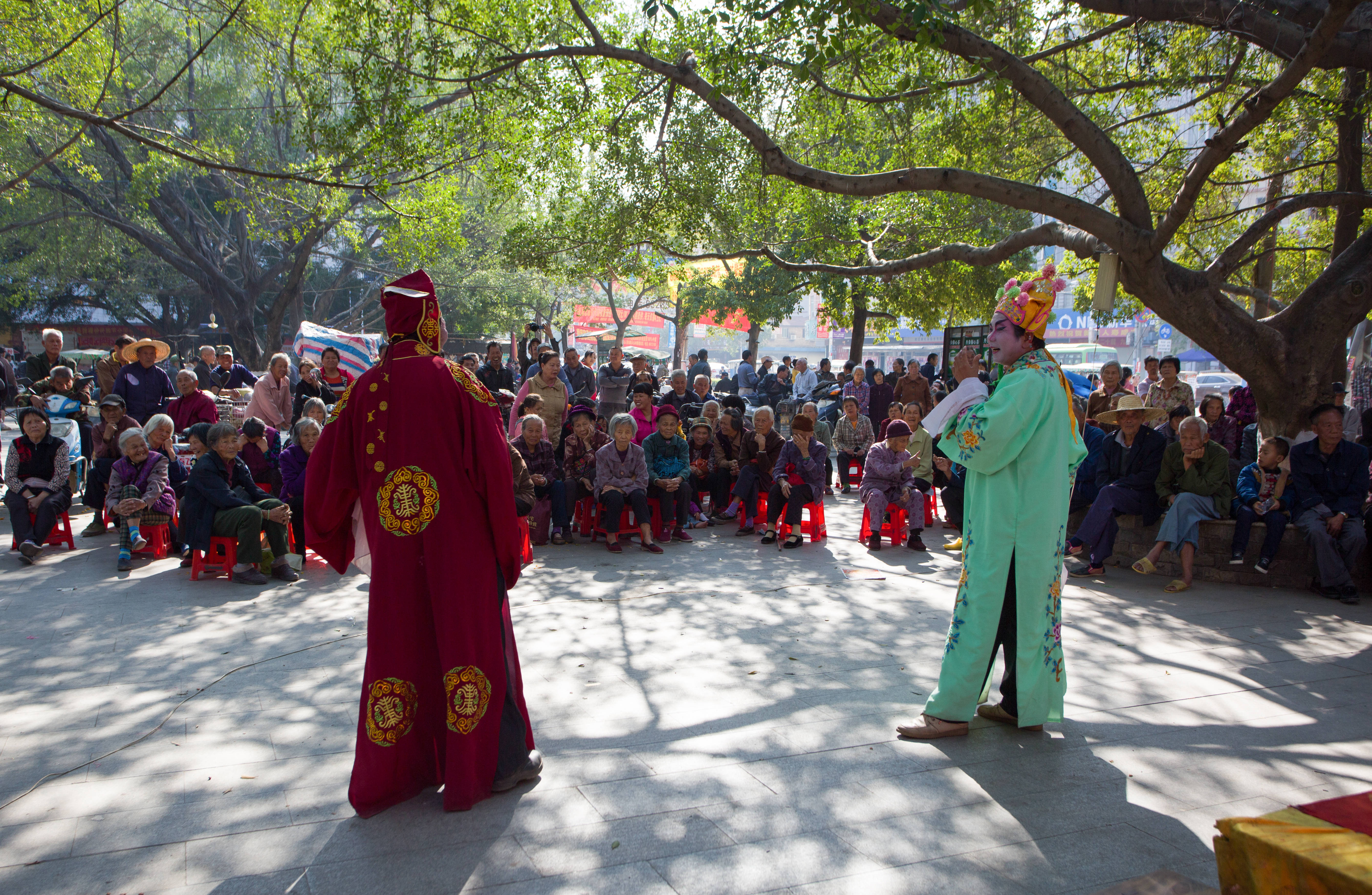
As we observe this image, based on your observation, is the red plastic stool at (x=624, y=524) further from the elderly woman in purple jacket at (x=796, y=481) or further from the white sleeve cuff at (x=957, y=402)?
the white sleeve cuff at (x=957, y=402)

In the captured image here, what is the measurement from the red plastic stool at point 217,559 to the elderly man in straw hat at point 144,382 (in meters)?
3.10

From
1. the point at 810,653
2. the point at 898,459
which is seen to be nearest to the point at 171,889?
the point at 810,653

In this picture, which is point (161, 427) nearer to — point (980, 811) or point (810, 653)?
point (810, 653)

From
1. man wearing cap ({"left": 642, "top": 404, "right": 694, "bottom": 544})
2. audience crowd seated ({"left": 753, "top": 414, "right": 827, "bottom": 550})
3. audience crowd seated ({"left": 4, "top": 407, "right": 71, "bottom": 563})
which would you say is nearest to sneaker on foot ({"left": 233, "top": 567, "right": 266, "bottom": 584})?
audience crowd seated ({"left": 4, "top": 407, "right": 71, "bottom": 563})

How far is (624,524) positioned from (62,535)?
16.4ft

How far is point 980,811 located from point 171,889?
273 cm

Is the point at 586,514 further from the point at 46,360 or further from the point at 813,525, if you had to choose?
the point at 46,360

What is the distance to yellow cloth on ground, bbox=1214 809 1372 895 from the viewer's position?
1.89 m

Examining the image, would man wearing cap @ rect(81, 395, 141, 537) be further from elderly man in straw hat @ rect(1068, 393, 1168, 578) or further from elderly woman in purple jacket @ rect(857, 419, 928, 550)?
elderly man in straw hat @ rect(1068, 393, 1168, 578)

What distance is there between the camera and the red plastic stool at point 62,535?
7590 mm

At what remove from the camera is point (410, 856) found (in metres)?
2.90

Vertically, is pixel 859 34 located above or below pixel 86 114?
above

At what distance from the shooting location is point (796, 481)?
28.4 ft

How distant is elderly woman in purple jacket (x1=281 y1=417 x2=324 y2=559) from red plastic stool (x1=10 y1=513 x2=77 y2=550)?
2.02m
